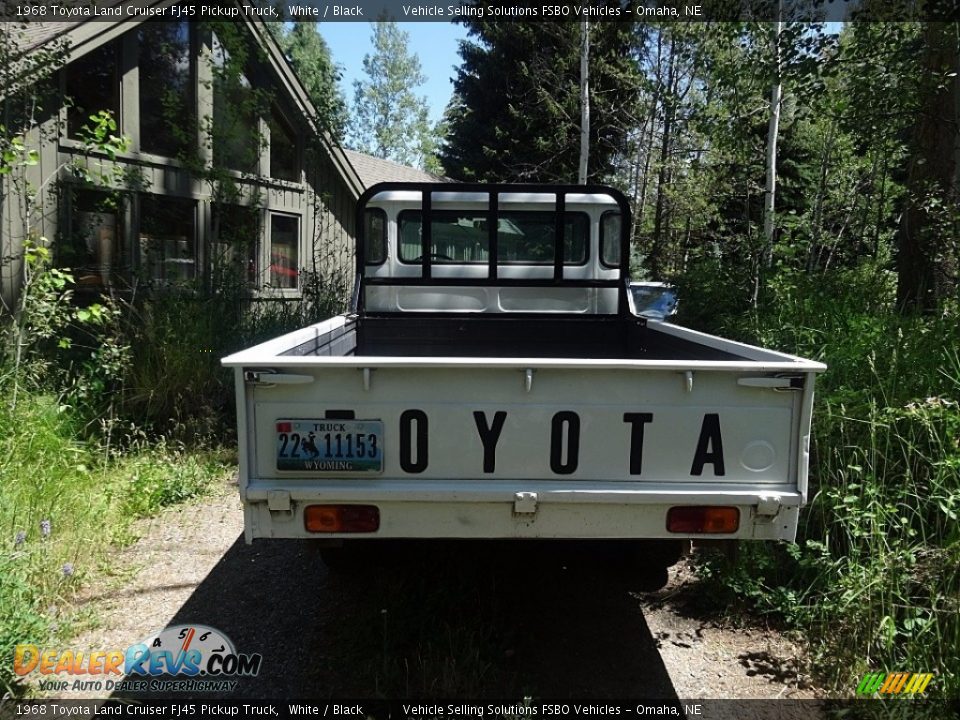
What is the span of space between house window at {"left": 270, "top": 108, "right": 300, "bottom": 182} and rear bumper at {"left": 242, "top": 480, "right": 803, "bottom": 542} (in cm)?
981

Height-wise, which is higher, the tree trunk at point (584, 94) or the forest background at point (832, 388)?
the tree trunk at point (584, 94)

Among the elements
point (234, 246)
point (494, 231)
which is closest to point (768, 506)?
point (494, 231)

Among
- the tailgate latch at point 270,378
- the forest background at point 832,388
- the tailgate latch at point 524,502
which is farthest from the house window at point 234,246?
the tailgate latch at point 524,502

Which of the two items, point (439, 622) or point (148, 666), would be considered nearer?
point (148, 666)

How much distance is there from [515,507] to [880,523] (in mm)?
1703

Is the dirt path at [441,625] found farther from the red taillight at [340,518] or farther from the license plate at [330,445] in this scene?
the license plate at [330,445]

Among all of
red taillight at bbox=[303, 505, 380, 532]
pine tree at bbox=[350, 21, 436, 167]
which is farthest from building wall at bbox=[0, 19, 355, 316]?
pine tree at bbox=[350, 21, 436, 167]

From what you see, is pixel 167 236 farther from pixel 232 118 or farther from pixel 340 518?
pixel 340 518

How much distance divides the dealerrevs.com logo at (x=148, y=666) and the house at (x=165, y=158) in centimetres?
463

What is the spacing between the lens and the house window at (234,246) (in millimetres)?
7930

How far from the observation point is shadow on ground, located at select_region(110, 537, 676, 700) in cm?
279

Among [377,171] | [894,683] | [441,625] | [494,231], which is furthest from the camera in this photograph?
[377,171]

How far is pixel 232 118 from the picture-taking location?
9102 mm

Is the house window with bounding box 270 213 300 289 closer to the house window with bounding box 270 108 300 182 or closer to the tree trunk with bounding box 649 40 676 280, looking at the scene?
the house window with bounding box 270 108 300 182
